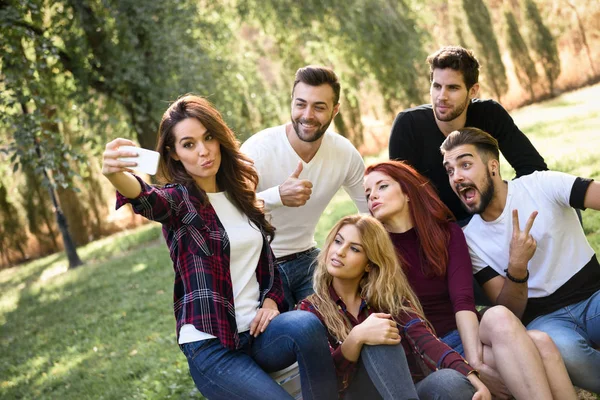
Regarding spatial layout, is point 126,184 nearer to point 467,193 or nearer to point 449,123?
point 467,193

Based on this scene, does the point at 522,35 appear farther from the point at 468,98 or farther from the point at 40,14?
the point at 468,98

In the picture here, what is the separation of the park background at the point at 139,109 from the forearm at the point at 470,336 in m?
1.49

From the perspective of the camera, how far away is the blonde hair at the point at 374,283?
2.56m

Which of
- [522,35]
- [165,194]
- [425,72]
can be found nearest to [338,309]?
[165,194]

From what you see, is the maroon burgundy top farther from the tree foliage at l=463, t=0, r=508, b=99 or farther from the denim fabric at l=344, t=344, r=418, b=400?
the tree foliage at l=463, t=0, r=508, b=99

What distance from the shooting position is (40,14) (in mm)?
8039

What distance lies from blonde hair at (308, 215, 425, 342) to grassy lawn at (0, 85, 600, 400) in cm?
143

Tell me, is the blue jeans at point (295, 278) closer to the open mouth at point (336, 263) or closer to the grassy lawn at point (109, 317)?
the open mouth at point (336, 263)

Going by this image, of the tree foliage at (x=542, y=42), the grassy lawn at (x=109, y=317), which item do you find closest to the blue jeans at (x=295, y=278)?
the grassy lawn at (x=109, y=317)

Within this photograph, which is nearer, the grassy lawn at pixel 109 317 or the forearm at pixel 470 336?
the forearm at pixel 470 336

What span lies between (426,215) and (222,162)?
933 millimetres

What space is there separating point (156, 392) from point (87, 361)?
1.54 metres

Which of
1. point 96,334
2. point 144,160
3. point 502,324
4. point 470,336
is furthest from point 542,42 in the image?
point 144,160

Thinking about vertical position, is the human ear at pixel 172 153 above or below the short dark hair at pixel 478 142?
above
